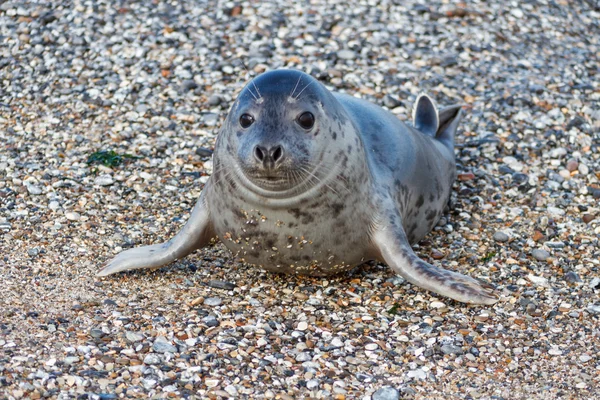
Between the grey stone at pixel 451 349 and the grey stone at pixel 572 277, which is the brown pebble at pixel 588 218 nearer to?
the grey stone at pixel 572 277

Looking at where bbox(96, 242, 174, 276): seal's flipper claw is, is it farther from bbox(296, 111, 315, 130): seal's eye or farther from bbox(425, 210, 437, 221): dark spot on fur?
bbox(425, 210, 437, 221): dark spot on fur

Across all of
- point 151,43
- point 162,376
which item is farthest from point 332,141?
point 151,43

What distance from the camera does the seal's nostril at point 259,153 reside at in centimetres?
427

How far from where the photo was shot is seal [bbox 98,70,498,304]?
445cm

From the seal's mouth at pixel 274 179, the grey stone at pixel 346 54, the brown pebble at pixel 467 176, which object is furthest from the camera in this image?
the grey stone at pixel 346 54

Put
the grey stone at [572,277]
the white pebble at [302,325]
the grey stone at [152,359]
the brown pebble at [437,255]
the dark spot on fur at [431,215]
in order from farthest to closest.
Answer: the dark spot on fur at [431,215] < the brown pebble at [437,255] < the grey stone at [572,277] < the white pebble at [302,325] < the grey stone at [152,359]

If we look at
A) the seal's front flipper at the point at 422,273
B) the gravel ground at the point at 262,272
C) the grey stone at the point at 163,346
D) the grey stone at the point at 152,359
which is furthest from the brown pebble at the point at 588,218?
the grey stone at the point at 152,359

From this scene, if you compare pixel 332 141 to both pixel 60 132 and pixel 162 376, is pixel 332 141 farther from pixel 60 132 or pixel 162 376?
pixel 60 132

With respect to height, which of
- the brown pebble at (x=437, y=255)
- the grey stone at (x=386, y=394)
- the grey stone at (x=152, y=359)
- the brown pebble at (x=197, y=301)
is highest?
the grey stone at (x=152, y=359)

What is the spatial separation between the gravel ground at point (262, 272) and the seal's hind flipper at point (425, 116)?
409 mm

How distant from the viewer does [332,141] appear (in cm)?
463

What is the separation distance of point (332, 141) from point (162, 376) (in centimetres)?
145

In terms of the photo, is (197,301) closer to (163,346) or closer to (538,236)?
(163,346)

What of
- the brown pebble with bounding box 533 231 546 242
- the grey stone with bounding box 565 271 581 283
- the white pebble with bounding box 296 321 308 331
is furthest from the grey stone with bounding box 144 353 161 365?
the brown pebble with bounding box 533 231 546 242
